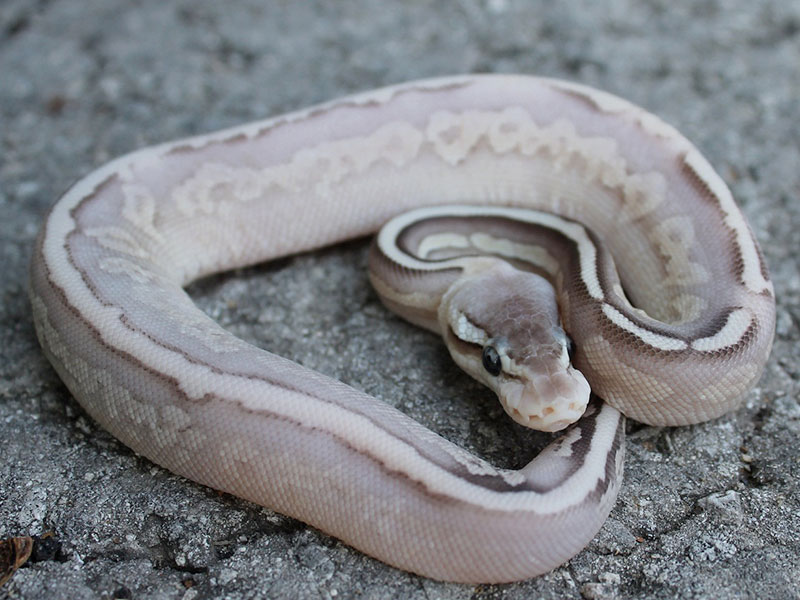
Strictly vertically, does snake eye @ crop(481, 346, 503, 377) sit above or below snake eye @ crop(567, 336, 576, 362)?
below

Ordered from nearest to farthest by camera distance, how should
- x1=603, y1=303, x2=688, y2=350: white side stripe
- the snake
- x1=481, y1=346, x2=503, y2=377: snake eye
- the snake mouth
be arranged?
the snake
the snake mouth
x1=603, y1=303, x2=688, y2=350: white side stripe
x1=481, y1=346, x2=503, y2=377: snake eye

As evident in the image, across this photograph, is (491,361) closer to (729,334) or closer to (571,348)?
(571,348)

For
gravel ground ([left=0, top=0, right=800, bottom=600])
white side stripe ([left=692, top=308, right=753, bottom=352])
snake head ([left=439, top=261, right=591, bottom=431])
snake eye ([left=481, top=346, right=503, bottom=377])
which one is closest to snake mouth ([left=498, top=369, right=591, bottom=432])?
snake head ([left=439, top=261, right=591, bottom=431])

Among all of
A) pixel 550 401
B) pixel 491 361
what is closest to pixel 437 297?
pixel 491 361

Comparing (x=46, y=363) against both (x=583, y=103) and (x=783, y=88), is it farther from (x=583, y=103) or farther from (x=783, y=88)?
(x=783, y=88)

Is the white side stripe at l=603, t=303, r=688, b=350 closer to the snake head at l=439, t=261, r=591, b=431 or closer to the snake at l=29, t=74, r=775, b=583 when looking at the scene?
the snake at l=29, t=74, r=775, b=583

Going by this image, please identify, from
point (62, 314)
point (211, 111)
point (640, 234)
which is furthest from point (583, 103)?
point (62, 314)
